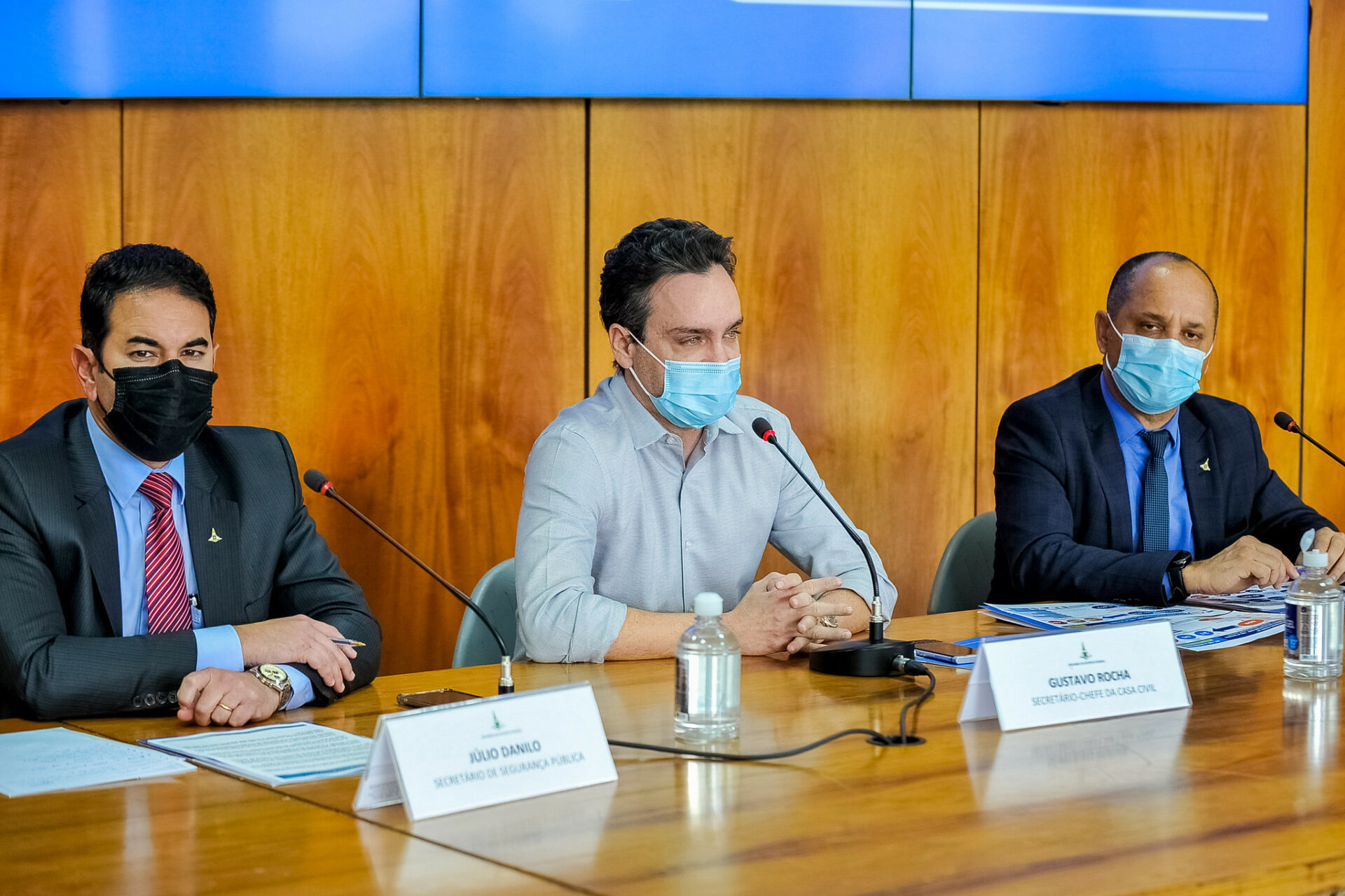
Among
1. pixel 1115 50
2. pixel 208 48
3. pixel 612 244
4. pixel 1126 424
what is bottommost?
pixel 1126 424

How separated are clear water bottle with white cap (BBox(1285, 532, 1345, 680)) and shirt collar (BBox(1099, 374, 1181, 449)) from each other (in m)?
1.00

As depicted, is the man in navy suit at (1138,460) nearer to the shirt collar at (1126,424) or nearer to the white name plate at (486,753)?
the shirt collar at (1126,424)

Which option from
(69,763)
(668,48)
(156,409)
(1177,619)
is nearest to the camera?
(69,763)

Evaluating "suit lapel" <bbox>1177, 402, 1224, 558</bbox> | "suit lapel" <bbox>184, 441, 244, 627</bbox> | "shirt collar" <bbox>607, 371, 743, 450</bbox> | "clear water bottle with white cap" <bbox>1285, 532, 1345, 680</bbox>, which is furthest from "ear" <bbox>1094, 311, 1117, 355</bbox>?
"suit lapel" <bbox>184, 441, 244, 627</bbox>

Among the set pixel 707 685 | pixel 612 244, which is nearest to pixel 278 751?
pixel 707 685

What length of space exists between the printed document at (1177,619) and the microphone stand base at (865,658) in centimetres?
43

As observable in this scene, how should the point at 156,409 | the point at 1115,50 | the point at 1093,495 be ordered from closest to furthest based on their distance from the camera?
1. the point at 156,409
2. the point at 1093,495
3. the point at 1115,50

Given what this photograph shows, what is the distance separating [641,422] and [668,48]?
148 centimetres

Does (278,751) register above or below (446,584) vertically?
below

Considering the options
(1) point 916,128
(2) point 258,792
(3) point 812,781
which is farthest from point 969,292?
(2) point 258,792

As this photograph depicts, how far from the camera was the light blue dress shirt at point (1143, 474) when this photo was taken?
9.66 ft

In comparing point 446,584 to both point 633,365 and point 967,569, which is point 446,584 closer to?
point 633,365

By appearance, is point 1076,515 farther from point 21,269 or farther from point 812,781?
point 21,269

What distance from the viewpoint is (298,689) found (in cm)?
181
